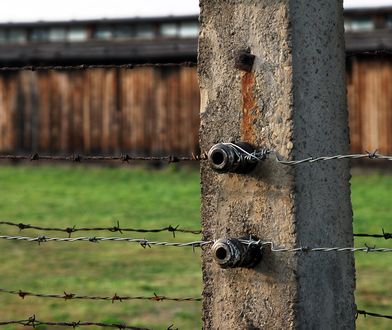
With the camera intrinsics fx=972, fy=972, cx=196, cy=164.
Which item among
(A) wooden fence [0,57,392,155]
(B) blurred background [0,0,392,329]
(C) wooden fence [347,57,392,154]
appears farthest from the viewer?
(A) wooden fence [0,57,392,155]

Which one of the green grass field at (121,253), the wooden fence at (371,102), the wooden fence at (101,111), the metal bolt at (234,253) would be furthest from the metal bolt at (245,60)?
the wooden fence at (101,111)

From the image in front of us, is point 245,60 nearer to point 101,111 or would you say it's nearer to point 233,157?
point 233,157

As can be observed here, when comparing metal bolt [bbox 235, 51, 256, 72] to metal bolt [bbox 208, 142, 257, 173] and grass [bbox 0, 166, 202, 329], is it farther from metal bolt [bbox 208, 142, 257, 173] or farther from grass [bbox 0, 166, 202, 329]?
grass [bbox 0, 166, 202, 329]

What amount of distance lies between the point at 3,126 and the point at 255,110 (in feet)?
65.3

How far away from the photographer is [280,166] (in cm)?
332

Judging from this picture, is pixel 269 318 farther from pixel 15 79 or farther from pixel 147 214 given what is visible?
pixel 15 79

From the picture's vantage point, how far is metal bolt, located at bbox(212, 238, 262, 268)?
10.9 ft

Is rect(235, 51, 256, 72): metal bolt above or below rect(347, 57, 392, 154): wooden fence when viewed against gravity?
below

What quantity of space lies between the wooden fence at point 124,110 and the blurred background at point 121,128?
23 millimetres

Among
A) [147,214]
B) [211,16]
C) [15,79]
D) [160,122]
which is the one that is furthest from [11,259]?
[15,79]

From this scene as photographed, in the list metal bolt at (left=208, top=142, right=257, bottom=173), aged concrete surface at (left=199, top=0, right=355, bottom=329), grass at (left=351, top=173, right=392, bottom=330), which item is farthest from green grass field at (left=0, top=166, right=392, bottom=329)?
metal bolt at (left=208, top=142, right=257, bottom=173)

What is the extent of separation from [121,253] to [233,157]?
7951 mm

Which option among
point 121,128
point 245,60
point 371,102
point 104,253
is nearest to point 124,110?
point 121,128

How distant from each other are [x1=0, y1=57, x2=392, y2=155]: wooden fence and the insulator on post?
53.4 ft
